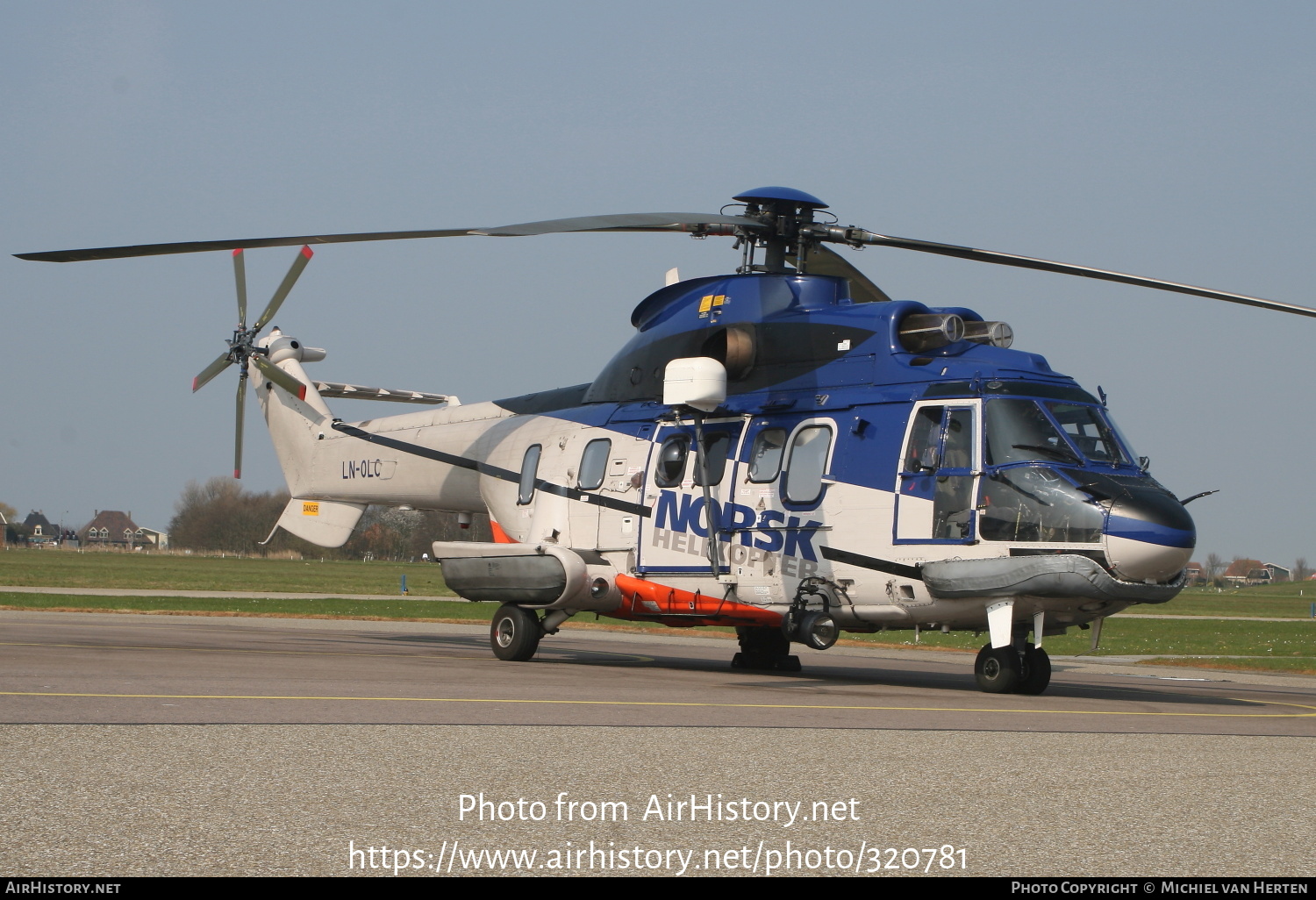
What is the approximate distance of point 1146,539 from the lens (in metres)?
12.1

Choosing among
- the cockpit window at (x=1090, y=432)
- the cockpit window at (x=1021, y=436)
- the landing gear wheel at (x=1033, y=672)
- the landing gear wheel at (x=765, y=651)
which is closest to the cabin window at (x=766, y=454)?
the cockpit window at (x=1021, y=436)

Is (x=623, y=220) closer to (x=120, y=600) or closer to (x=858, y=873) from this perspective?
(x=858, y=873)

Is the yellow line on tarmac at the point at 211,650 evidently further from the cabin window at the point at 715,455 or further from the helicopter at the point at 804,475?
the cabin window at the point at 715,455

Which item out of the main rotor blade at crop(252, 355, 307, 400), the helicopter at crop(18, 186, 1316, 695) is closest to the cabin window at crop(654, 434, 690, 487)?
the helicopter at crop(18, 186, 1316, 695)

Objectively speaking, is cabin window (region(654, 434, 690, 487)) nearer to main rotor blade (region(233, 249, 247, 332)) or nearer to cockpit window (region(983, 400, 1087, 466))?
cockpit window (region(983, 400, 1087, 466))

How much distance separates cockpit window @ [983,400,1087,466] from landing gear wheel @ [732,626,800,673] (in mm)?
5111

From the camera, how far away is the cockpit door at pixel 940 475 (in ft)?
42.8

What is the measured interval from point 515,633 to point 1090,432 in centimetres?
767

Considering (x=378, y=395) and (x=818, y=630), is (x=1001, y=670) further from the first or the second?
(x=378, y=395)

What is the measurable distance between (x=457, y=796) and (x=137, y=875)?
186cm

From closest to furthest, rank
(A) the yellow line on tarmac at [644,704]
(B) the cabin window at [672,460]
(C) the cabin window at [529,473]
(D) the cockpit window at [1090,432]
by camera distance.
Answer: (A) the yellow line on tarmac at [644,704]
(D) the cockpit window at [1090,432]
(B) the cabin window at [672,460]
(C) the cabin window at [529,473]

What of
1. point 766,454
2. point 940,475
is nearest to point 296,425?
point 766,454

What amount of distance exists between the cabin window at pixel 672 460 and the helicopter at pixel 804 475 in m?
0.03

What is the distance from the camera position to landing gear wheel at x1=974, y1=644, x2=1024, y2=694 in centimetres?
1324
